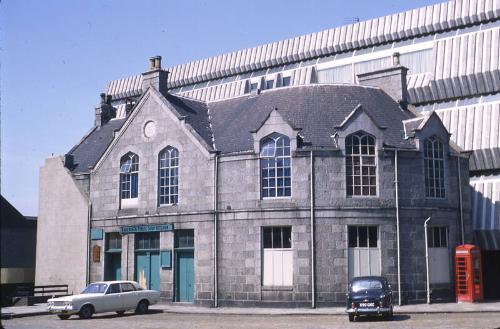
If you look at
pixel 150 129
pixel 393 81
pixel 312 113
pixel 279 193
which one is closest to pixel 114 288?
pixel 279 193

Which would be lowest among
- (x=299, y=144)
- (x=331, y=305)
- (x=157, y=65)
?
(x=331, y=305)

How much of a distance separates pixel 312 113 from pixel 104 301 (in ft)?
43.6

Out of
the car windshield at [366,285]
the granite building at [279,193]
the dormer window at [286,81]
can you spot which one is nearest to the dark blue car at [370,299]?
the car windshield at [366,285]

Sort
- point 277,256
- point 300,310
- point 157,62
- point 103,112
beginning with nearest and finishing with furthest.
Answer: point 300,310 < point 277,256 < point 157,62 < point 103,112

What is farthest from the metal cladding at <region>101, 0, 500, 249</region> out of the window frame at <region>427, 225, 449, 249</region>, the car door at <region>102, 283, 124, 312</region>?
the car door at <region>102, 283, 124, 312</region>

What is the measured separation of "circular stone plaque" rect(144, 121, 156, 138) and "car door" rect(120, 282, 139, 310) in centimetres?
953

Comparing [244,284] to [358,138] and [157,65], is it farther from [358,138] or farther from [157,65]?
[157,65]

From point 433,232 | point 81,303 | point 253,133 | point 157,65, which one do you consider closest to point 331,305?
point 433,232

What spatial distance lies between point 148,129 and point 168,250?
271 inches

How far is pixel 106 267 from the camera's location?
34375 mm

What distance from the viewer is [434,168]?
98.3ft

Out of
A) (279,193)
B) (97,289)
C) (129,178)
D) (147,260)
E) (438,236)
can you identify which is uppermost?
(129,178)

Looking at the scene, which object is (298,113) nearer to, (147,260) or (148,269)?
(147,260)

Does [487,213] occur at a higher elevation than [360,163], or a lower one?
lower
